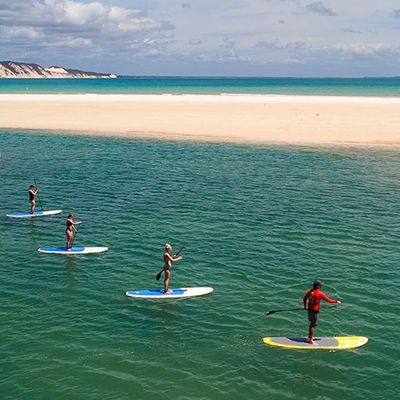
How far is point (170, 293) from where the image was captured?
21062 millimetres

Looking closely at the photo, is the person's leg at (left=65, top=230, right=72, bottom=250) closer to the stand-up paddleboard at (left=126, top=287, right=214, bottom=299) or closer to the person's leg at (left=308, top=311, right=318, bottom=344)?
A: the stand-up paddleboard at (left=126, top=287, right=214, bottom=299)

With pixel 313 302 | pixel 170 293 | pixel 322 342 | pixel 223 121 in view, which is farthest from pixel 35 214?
pixel 223 121

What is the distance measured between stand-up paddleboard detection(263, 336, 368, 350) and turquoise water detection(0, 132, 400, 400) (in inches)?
10.1

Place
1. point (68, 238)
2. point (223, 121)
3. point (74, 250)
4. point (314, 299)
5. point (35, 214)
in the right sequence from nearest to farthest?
point (314, 299), point (68, 238), point (74, 250), point (35, 214), point (223, 121)

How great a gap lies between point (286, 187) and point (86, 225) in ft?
55.3

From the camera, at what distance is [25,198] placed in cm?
3738

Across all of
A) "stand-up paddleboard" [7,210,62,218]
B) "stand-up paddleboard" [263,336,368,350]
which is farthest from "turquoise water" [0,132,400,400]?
"stand-up paddleboard" [7,210,62,218]

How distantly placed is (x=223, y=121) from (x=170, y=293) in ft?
195

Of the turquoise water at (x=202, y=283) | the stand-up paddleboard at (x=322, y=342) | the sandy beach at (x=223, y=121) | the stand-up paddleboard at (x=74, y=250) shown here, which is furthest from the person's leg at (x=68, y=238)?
the sandy beach at (x=223, y=121)

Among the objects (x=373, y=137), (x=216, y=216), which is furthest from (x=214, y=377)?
(x=373, y=137)

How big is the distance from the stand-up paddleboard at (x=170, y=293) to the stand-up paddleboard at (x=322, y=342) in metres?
4.43

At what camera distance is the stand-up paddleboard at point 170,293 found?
68.5 ft

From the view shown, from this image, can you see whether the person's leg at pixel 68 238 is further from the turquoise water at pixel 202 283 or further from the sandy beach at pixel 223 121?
the sandy beach at pixel 223 121

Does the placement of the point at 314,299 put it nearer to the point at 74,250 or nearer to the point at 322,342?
the point at 322,342
